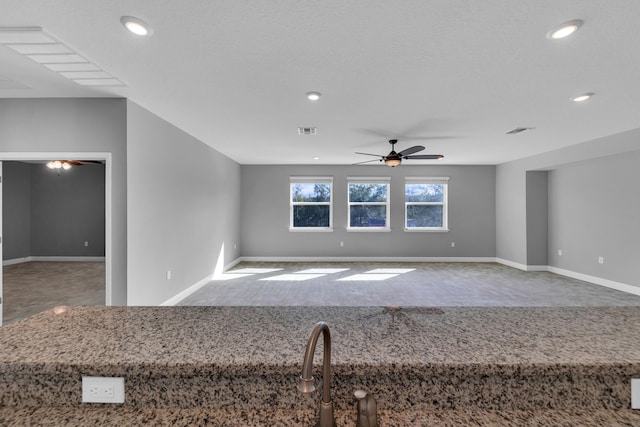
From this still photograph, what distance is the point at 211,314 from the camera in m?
1.15

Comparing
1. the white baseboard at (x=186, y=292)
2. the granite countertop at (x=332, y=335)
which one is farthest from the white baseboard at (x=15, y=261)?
the granite countertop at (x=332, y=335)

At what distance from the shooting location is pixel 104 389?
0.79m

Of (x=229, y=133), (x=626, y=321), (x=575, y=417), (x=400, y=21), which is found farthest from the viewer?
(x=229, y=133)

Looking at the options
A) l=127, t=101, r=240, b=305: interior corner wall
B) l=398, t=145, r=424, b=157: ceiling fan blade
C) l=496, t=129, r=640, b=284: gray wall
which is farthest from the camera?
l=496, t=129, r=640, b=284: gray wall

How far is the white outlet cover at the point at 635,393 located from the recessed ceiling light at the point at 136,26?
108 inches

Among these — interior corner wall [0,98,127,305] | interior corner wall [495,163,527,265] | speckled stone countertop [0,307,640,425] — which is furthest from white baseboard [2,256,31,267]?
interior corner wall [495,163,527,265]

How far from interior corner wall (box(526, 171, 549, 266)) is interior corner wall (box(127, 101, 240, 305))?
6.65 meters

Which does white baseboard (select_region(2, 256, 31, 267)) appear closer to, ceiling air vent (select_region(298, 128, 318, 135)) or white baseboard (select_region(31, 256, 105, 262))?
white baseboard (select_region(31, 256, 105, 262))

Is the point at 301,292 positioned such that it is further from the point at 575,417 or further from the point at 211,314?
the point at 575,417

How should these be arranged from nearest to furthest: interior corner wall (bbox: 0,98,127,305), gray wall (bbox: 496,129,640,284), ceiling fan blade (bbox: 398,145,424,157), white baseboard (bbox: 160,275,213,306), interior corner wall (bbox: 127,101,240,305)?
interior corner wall (bbox: 0,98,127,305) < interior corner wall (bbox: 127,101,240,305) < white baseboard (bbox: 160,275,213,306) < ceiling fan blade (bbox: 398,145,424,157) < gray wall (bbox: 496,129,640,284)

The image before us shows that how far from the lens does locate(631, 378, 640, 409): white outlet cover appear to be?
0.78 m

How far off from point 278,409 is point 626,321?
1.30 metres

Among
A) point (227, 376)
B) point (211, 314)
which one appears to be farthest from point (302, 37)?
point (227, 376)

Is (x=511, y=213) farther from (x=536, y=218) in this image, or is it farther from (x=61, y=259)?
(x=61, y=259)
